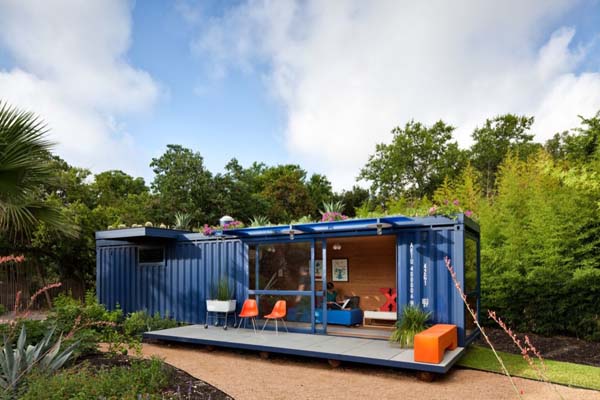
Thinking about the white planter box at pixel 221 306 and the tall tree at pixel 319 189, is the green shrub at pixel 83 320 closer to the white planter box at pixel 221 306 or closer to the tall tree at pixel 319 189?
the white planter box at pixel 221 306

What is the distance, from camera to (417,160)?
23.6 meters

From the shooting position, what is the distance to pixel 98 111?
1162cm

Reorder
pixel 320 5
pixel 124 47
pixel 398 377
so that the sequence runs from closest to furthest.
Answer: pixel 398 377
pixel 320 5
pixel 124 47

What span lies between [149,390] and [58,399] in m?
0.91

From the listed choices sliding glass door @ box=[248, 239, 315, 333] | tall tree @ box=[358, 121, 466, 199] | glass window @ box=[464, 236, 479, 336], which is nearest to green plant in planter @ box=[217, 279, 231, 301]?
sliding glass door @ box=[248, 239, 315, 333]

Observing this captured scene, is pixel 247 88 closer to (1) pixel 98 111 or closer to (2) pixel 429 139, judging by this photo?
(1) pixel 98 111

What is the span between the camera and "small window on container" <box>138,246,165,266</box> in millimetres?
10117

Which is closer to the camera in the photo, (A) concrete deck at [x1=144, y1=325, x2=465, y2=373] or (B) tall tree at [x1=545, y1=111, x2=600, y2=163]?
(A) concrete deck at [x1=144, y1=325, x2=465, y2=373]

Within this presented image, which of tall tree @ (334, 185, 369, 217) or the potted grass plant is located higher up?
tall tree @ (334, 185, 369, 217)

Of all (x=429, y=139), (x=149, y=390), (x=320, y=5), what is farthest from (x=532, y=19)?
(x=429, y=139)

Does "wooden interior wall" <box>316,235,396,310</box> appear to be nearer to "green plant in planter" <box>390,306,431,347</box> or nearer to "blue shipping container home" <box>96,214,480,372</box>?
"blue shipping container home" <box>96,214,480,372</box>

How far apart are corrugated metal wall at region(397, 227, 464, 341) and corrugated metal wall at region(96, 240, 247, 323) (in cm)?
330

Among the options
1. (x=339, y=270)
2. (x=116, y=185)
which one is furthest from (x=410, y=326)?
(x=116, y=185)

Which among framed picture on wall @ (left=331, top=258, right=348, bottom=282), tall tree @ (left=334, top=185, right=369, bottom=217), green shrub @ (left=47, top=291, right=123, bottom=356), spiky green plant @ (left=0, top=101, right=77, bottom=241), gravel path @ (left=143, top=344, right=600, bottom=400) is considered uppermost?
tall tree @ (left=334, top=185, right=369, bottom=217)
